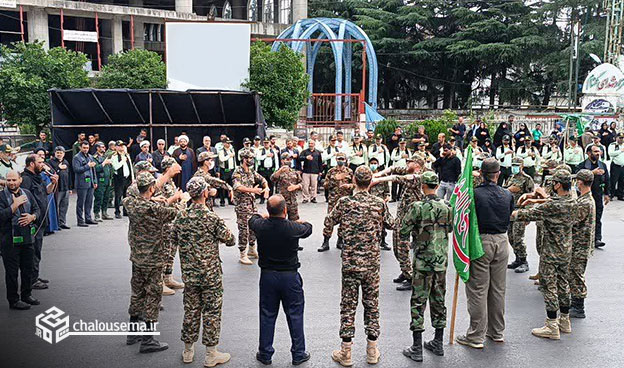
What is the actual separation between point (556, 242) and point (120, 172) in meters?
10.2

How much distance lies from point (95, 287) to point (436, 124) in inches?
568

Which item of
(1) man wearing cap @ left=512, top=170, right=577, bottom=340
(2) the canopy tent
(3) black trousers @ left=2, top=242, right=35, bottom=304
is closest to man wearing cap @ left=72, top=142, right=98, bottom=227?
(2) the canopy tent

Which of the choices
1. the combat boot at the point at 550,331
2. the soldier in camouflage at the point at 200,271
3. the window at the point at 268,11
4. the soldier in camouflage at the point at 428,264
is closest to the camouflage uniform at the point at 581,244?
the combat boot at the point at 550,331

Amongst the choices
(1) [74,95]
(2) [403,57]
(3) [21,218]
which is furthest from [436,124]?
(2) [403,57]

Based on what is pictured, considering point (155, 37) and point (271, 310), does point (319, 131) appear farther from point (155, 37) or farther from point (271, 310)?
point (155, 37)

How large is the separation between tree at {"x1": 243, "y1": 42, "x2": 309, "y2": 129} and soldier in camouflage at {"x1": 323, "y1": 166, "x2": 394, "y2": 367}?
14.2 meters

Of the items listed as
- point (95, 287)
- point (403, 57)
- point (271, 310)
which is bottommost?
point (95, 287)

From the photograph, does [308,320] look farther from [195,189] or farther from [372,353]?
[195,189]

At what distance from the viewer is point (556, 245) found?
671 cm

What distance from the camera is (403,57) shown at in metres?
38.2

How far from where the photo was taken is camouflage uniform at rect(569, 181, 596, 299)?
7.05 meters

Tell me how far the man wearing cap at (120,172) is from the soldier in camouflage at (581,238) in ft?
32.2

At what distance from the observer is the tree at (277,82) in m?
20.0

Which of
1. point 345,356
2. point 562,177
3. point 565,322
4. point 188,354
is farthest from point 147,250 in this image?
point 565,322
